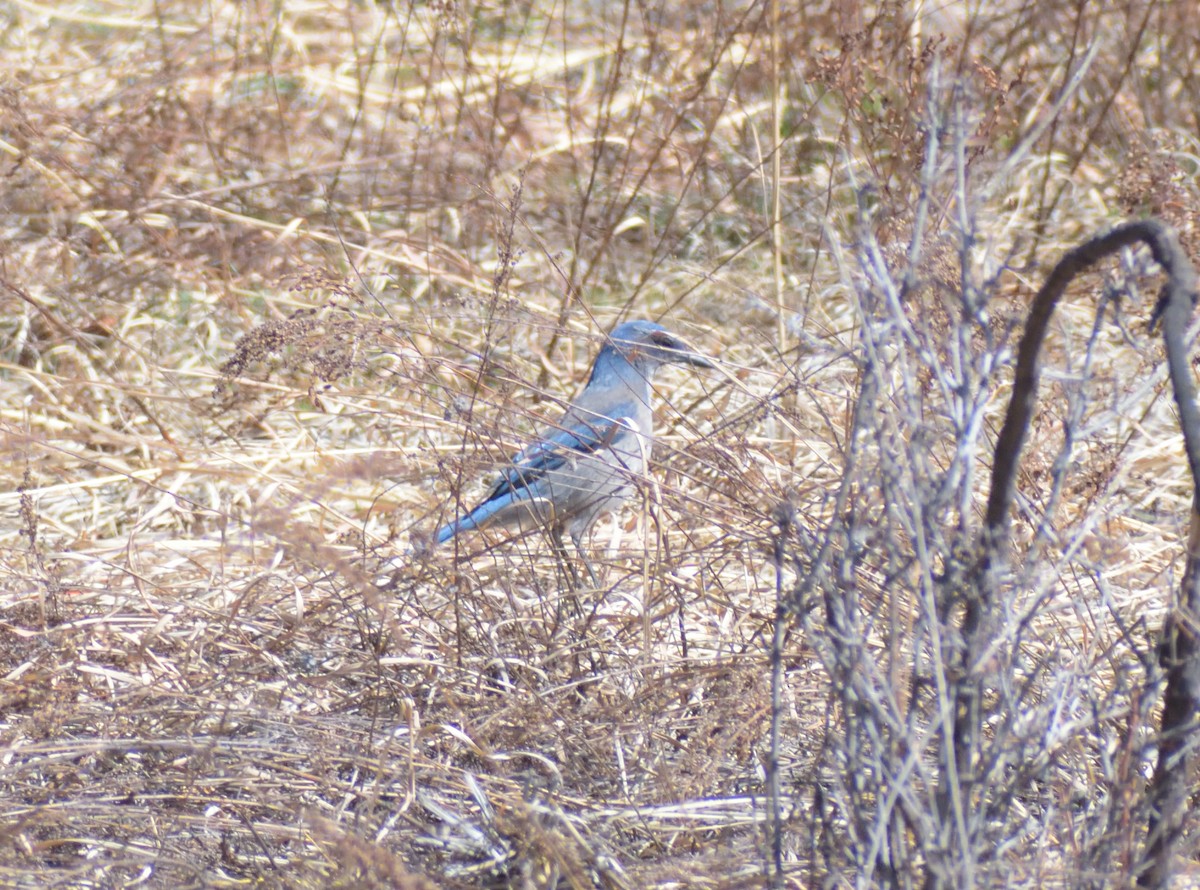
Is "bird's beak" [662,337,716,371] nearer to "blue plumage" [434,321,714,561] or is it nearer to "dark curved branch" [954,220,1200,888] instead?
"blue plumage" [434,321,714,561]

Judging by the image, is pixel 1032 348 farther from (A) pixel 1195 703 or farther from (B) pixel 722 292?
(B) pixel 722 292

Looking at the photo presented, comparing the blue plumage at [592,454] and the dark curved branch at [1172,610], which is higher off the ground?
the dark curved branch at [1172,610]

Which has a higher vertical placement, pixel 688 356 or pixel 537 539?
pixel 688 356

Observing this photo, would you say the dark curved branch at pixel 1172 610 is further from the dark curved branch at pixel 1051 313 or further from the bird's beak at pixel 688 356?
the bird's beak at pixel 688 356

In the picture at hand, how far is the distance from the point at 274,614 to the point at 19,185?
3.11m

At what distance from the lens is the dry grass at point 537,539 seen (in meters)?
2.01

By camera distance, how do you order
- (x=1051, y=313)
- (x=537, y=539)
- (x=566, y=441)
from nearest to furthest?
(x=1051, y=313)
(x=566, y=441)
(x=537, y=539)

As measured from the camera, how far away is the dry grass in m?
2.01

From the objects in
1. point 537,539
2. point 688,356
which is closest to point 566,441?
point 537,539

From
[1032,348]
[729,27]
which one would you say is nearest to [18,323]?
[729,27]

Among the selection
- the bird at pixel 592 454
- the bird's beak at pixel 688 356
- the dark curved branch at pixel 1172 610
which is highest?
the dark curved branch at pixel 1172 610

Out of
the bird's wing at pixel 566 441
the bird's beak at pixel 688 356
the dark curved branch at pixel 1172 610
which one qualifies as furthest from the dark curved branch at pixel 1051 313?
the bird's wing at pixel 566 441

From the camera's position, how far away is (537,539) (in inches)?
163

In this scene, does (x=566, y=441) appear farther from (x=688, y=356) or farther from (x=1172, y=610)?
(x=1172, y=610)
